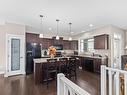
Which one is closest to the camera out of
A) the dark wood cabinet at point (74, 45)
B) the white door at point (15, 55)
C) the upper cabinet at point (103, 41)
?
the white door at point (15, 55)

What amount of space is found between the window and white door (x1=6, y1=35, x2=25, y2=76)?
4681 millimetres

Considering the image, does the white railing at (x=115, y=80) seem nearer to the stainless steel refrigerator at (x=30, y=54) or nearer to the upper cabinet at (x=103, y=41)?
the upper cabinet at (x=103, y=41)

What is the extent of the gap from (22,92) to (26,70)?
10.1ft

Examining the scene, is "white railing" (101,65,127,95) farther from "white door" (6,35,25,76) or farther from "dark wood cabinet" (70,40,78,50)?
"dark wood cabinet" (70,40,78,50)

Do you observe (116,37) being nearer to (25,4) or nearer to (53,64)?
(53,64)

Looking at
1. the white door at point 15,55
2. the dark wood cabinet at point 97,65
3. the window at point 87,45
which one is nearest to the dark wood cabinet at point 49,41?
the window at point 87,45

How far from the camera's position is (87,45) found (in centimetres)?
859

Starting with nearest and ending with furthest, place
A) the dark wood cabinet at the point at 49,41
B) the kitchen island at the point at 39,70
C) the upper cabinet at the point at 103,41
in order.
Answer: the kitchen island at the point at 39,70, the upper cabinet at the point at 103,41, the dark wood cabinet at the point at 49,41

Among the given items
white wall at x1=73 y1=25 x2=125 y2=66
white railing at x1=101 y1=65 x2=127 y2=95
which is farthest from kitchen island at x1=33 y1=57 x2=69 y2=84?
white wall at x1=73 y1=25 x2=125 y2=66

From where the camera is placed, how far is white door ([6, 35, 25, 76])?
581cm

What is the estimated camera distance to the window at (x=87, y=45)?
8.12 m

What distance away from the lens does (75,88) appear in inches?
48.3

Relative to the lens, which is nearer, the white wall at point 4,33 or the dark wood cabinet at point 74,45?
the white wall at point 4,33

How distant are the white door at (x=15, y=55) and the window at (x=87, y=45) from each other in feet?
15.4
